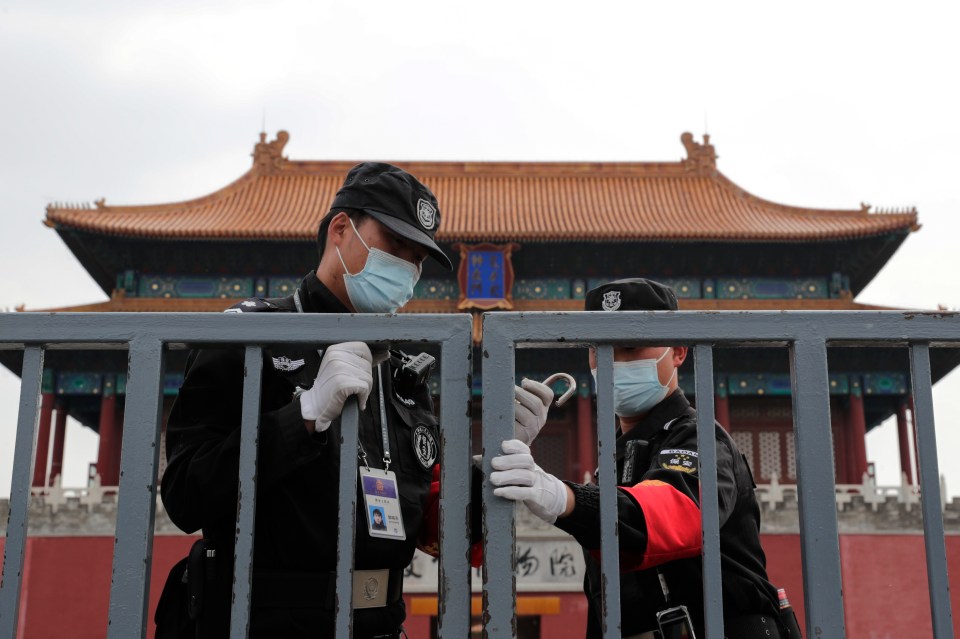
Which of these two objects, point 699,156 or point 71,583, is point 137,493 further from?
point 699,156

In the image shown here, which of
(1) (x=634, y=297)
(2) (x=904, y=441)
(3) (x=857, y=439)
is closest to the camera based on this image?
(1) (x=634, y=297)

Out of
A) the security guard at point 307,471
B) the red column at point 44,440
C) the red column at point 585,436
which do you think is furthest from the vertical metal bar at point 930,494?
the red column at point 44,440

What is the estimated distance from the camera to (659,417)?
2.10m

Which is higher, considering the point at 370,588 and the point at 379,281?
the point at 379,281

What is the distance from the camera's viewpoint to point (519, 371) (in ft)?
47.7

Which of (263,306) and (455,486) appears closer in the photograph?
(455,486)

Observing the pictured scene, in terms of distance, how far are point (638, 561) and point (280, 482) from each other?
650 millimetres

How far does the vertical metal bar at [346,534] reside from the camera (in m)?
1.33

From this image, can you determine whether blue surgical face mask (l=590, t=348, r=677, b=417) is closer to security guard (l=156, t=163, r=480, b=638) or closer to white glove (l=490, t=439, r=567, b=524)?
security guard (l=156, t=163, r=480, b=638)

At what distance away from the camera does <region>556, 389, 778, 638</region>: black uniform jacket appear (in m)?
1.56

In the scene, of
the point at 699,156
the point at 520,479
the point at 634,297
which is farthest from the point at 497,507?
the point at 699,156

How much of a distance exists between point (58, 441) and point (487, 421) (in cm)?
1605

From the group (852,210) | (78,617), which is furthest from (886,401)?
(78,617)

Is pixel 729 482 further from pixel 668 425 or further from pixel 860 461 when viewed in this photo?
pixel 860 461
